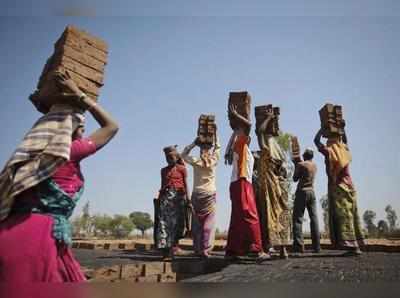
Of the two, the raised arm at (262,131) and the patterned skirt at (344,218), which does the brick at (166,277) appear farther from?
the patterned skirt at (344,218)

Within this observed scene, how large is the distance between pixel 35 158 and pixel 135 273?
4202 mm

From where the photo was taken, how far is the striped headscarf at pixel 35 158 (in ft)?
5.85

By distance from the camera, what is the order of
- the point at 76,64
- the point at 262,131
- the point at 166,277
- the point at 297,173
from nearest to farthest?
the point at 76,64 → the point at 166,277 → the point at 262,131 → the point at 297,173

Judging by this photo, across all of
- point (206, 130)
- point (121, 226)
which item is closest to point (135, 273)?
point (206, 130)

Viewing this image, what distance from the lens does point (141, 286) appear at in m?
1.34

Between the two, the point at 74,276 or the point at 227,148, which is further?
the point at 227,148

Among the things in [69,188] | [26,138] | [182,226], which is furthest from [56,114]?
[182,226]

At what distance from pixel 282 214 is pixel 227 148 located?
1.97m

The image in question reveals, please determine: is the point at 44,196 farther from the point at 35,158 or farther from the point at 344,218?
the point at 344,218

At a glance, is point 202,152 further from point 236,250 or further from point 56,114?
point 56,114

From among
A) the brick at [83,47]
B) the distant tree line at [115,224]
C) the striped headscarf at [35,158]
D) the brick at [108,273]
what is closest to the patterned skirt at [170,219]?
the brick at [108,273]

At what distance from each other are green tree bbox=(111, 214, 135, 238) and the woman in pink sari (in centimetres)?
8657

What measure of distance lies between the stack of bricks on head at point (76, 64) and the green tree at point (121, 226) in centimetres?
8621

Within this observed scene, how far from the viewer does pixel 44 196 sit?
1.88 m
